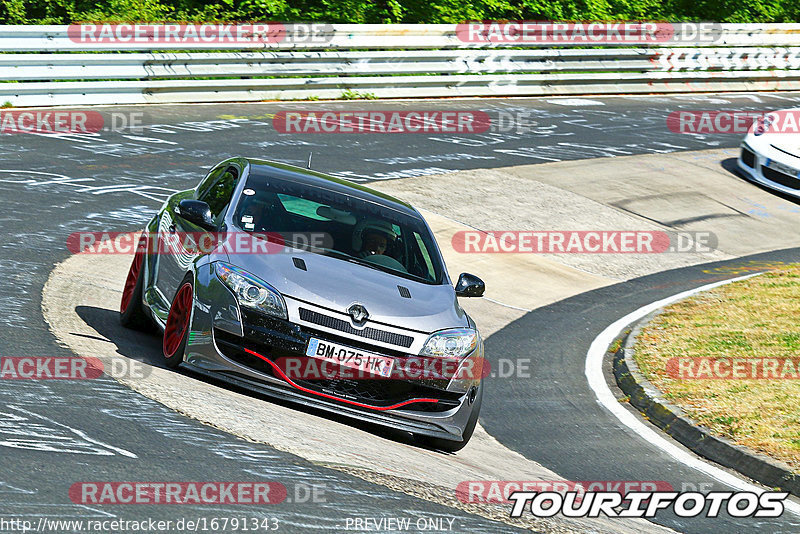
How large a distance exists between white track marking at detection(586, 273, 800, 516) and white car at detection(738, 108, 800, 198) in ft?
17.0

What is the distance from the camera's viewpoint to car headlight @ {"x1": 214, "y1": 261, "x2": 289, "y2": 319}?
694 centimetres

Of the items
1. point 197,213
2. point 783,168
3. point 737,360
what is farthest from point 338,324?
point 783,168

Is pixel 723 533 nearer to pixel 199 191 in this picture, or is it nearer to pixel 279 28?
pixel 199 191

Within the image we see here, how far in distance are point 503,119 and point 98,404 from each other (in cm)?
1634

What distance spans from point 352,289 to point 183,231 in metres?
1.65

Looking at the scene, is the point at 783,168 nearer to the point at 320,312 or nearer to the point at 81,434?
the point at 320,312

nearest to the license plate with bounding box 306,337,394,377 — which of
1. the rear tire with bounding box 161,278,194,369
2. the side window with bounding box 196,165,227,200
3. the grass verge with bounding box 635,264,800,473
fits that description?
the rear tire with bounding box 161,278,194,369

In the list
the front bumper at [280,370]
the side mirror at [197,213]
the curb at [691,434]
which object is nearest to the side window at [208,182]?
the side mirror at [197,213]

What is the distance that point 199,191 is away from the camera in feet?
29.8

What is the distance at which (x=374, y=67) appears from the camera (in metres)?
21.9

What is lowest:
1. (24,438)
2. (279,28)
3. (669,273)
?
(669,273)

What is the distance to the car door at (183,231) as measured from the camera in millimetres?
7848

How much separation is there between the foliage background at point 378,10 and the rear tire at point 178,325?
16.8 metres

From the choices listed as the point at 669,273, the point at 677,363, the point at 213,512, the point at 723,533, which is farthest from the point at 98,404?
the point at 669,273
